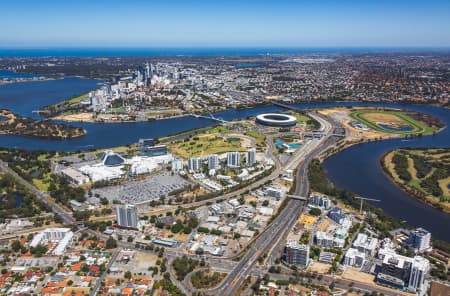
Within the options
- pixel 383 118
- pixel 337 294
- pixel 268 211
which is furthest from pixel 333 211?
pixel 383 118

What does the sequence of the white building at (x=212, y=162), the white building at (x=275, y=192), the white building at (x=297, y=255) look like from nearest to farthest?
1. the white building at (x=297, y=255)
2. the white building at (x=275, y=192)
3. the white building at (x=212, y=162)

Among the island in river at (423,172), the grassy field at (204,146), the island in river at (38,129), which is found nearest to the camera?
the island in river at (423,172)

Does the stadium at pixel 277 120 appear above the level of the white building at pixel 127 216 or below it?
above

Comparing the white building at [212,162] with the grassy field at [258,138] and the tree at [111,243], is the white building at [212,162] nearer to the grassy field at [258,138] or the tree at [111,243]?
the grassy field at [258,138]

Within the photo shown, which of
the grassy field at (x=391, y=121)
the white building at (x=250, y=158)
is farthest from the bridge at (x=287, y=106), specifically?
the white building at (x=250, y=158)

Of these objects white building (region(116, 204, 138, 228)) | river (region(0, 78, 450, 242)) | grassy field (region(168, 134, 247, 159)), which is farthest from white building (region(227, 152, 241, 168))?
white building (region(116, 204, 138, 228))

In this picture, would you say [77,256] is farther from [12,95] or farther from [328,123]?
[12,95]
